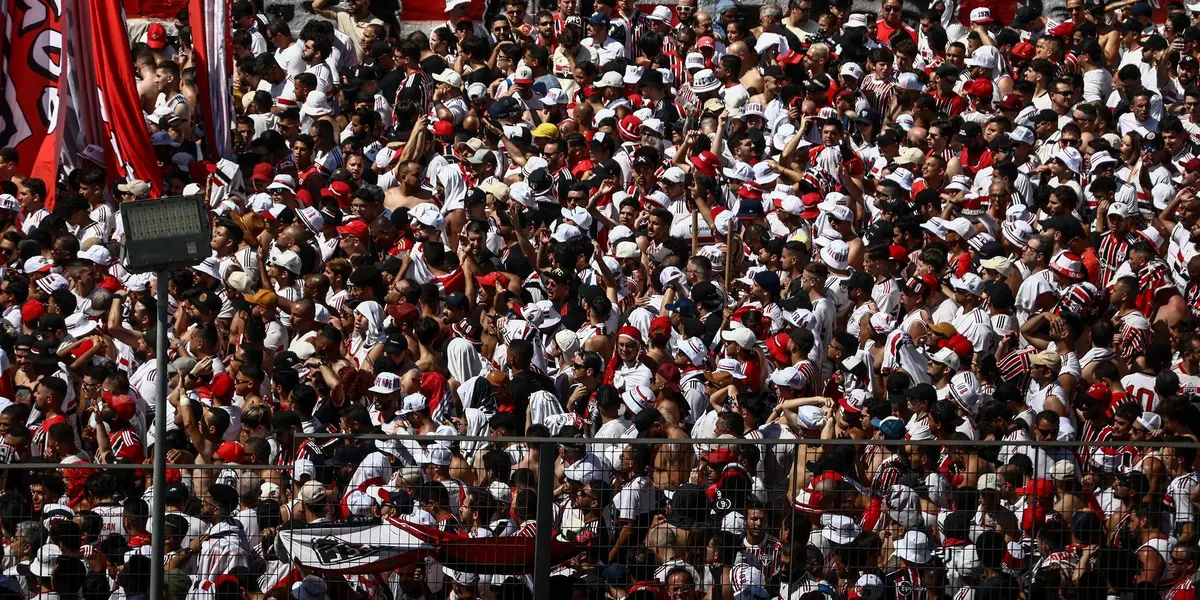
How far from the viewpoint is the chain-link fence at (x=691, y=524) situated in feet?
26.1

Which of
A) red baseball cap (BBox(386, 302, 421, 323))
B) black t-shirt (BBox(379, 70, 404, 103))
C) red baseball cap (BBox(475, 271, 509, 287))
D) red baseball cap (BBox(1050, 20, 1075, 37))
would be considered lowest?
red baseball cap (BBox(386, 302, 421, 323))

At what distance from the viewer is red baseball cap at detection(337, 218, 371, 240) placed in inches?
508

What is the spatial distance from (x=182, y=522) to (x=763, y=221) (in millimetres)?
5619

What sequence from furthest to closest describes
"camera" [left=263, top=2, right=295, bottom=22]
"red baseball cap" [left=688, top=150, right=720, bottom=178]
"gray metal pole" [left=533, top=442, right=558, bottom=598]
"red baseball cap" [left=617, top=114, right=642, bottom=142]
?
"camera" [left=263, top=2, right=295, bottom=22] < "red baseball cap" [left=617, top=114, right=642, bottom=142] < "red baseball cap" [left=688, top=150, right=720, bottom=178] < "gray metal pole" [left=533, top=442, right=558, bottom=598]

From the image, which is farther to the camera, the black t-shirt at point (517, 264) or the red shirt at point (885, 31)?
the red shirt at point (885, 31)

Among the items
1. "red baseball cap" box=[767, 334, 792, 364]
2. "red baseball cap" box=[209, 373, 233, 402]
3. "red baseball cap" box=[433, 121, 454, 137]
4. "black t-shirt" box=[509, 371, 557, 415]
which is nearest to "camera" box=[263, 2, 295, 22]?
"red baseball cap" box=[433, 121, 454, 137]

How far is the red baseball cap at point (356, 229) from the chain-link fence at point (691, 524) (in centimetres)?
484

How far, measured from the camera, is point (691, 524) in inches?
317

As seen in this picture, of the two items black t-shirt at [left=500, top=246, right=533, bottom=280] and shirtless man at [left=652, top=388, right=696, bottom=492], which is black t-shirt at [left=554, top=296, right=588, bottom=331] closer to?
black t-shirt at [left=500, top=246, right=533, bottom=280]

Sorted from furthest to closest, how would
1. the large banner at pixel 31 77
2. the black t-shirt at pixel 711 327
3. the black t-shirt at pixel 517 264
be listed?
the large banner at pixel 31 77 → the black t-shirt at pixel 517 264 → the black t-shirt at pixel 711 327

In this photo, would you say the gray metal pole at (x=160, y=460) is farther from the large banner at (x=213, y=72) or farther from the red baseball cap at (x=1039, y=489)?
the large banner at (x=213, y=72)

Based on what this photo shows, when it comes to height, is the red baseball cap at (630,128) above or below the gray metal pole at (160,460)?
above

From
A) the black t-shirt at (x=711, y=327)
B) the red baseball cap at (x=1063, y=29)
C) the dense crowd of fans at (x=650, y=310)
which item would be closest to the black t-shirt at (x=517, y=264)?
the dense crowd of fans at (x=650, y=310)

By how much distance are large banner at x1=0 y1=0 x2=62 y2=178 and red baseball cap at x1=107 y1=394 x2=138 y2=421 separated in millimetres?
3527
